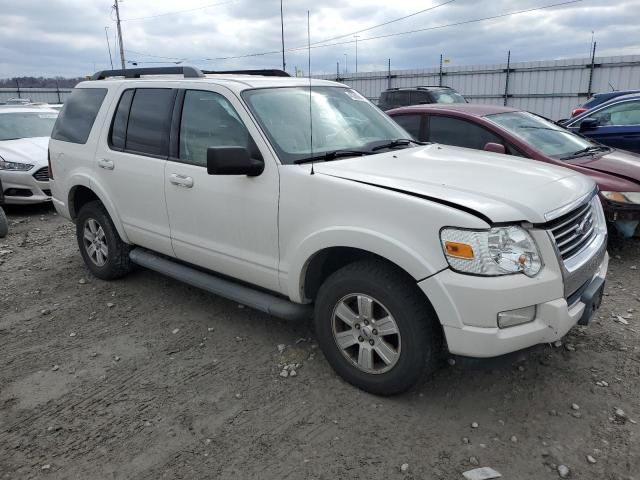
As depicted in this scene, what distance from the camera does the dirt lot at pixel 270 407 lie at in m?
2.64

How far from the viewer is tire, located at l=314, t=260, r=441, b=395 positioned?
111 inches

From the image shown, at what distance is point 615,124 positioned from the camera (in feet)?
27.8

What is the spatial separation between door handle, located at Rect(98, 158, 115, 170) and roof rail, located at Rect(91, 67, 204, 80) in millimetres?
840

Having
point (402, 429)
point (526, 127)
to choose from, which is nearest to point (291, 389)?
point (402, 429)

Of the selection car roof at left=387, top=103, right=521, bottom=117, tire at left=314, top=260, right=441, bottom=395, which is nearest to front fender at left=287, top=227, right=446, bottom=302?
tire at left=314, top=260, right=441, bottom=395

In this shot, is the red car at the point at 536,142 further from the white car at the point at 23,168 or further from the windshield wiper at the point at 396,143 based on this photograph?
the white car at the point at 23,168

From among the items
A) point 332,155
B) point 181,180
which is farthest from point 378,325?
point 181,180

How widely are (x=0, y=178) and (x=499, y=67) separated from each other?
17.2 meters

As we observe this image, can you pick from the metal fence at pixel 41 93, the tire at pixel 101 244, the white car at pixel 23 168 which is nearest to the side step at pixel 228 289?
the tire at pixel 101 244

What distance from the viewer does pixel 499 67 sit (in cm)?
1955

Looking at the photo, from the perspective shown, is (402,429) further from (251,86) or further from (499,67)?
(499,67)

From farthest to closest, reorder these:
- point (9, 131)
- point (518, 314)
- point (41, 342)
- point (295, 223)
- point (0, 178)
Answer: point (9, 131)
point (0, 178)
point (41, 342)
point (295, 223)
point (518, 314)

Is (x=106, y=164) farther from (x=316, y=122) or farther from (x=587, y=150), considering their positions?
(x=587, y=150)

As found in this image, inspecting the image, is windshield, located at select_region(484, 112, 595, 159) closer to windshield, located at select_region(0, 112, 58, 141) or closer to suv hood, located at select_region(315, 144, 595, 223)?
suv hood, located at select_region(315, 144, 595, 223)
